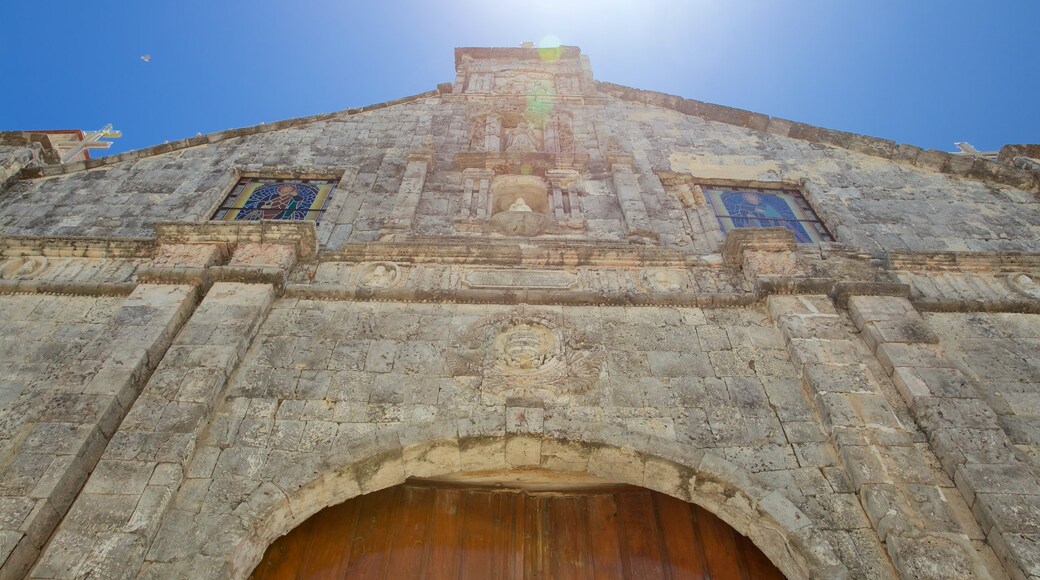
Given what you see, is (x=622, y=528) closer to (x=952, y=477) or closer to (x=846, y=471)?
(x=846, y=471)

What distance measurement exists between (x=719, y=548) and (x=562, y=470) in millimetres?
1368

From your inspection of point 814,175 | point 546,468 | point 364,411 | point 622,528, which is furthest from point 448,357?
point 814,175

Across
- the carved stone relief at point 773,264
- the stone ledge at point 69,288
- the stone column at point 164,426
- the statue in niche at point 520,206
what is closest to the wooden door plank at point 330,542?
the stone column at point 164,426

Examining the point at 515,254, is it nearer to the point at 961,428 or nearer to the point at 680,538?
the point at 680,538

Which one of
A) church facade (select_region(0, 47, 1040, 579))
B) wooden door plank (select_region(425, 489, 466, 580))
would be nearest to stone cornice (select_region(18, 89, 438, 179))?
church facade (select_region(0, 47, 1040, 579))

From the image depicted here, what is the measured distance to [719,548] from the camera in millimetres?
5402

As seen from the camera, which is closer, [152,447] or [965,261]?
[152,447]

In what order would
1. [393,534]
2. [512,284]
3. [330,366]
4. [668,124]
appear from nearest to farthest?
1. [393,534]
2. [330,366]
3. [512,284]
4. [668,124]

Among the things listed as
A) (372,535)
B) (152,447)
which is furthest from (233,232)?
(372,535)

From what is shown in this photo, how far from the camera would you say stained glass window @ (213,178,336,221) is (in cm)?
894

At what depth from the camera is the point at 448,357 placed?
605 centimetres

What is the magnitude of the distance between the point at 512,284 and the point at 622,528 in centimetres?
255

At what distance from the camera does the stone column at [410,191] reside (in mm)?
8148

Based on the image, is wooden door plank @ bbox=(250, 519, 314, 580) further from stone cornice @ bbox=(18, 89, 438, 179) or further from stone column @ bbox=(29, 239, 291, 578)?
stone cornice @ bbox=(18, 89, 438, 179)
